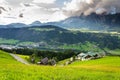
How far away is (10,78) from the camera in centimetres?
2692

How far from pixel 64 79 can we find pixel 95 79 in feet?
18.9

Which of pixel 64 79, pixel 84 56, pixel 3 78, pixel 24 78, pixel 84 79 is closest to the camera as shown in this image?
pixel 3 78

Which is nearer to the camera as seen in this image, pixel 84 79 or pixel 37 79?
pixel 37 79

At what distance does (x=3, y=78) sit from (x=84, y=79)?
36.4ft

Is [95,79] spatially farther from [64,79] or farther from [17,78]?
[17,78]

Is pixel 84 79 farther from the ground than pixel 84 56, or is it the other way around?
pixel 84 79

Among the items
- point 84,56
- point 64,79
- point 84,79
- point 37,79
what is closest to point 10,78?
point 37,79

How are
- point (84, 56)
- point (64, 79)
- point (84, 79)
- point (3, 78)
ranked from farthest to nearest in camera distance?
point (84, 56) → point (84, 79) → point (64, 79) → point (3, 78)

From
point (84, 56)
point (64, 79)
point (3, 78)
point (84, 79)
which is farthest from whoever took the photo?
point (84, 56)

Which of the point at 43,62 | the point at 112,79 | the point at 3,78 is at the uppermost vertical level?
the point at 3,78

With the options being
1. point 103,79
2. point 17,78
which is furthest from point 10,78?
point 103,79

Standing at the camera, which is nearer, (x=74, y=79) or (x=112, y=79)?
(x=74, y=79)

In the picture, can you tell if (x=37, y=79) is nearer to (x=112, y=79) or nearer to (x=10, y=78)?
(x=10, y=78)

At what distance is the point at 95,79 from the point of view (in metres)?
34.9
